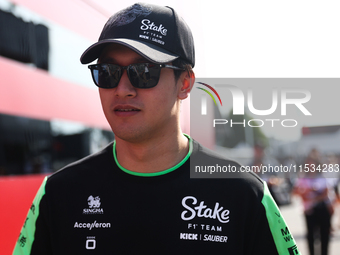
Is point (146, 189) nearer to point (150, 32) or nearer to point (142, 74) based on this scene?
point (142, 74)

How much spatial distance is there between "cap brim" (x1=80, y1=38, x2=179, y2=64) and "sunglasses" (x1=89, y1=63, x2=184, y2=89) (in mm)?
50

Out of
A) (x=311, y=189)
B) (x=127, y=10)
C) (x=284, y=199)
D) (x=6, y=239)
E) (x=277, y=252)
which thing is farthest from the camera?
(x=284, y=199)

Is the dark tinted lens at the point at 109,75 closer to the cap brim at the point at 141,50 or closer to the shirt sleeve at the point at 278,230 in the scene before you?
the cap brim at the point at 141,50

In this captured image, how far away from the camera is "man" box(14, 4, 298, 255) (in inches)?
57.2

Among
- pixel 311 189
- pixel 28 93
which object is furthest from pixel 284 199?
pixel 28 93

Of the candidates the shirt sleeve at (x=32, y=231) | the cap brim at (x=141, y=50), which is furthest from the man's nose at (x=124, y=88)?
the shirt sleeve at (x=32, y=231)

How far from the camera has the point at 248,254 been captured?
1456 millimetres

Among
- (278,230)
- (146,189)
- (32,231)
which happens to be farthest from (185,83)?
(32,231)

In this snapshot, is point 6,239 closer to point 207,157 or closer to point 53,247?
point 53,247

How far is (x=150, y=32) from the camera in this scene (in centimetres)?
154

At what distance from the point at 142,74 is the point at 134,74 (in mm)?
36

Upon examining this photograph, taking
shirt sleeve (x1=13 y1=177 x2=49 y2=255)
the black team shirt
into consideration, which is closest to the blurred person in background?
the black team shirt

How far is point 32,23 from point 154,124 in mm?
2277

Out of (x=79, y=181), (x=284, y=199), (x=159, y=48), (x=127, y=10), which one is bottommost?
(x=284, y=199)
